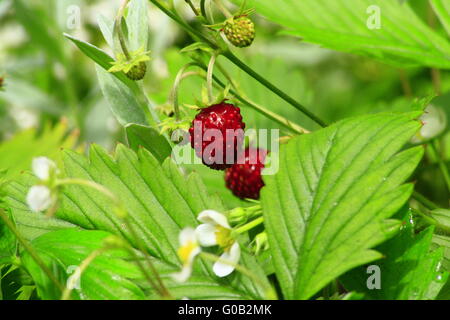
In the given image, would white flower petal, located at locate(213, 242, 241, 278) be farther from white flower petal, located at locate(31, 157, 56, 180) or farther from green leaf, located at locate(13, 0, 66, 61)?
green leaf, located at locate(13, 0, 66, 61)

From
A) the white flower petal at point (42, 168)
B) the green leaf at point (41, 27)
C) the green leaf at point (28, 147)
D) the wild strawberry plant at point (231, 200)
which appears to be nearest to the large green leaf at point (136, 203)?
the wild strawberry plant at point (231, 200)

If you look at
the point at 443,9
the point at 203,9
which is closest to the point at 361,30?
the point at 443,9

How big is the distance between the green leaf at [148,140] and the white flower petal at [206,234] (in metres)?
0.12

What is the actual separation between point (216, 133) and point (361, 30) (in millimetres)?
228

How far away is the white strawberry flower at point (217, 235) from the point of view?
0.41 metres

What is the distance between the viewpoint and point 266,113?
0.56 m

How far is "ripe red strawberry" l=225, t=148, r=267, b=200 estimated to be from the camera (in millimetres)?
516

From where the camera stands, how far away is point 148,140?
520 millimetres

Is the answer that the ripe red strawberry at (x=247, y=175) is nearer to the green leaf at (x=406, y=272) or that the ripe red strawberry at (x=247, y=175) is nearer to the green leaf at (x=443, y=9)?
the green leaf at (x=406, y=272)

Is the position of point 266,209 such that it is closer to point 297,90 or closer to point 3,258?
point 3,258

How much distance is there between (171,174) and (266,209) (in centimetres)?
8

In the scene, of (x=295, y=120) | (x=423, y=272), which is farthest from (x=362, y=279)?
(x=295, y=120)
